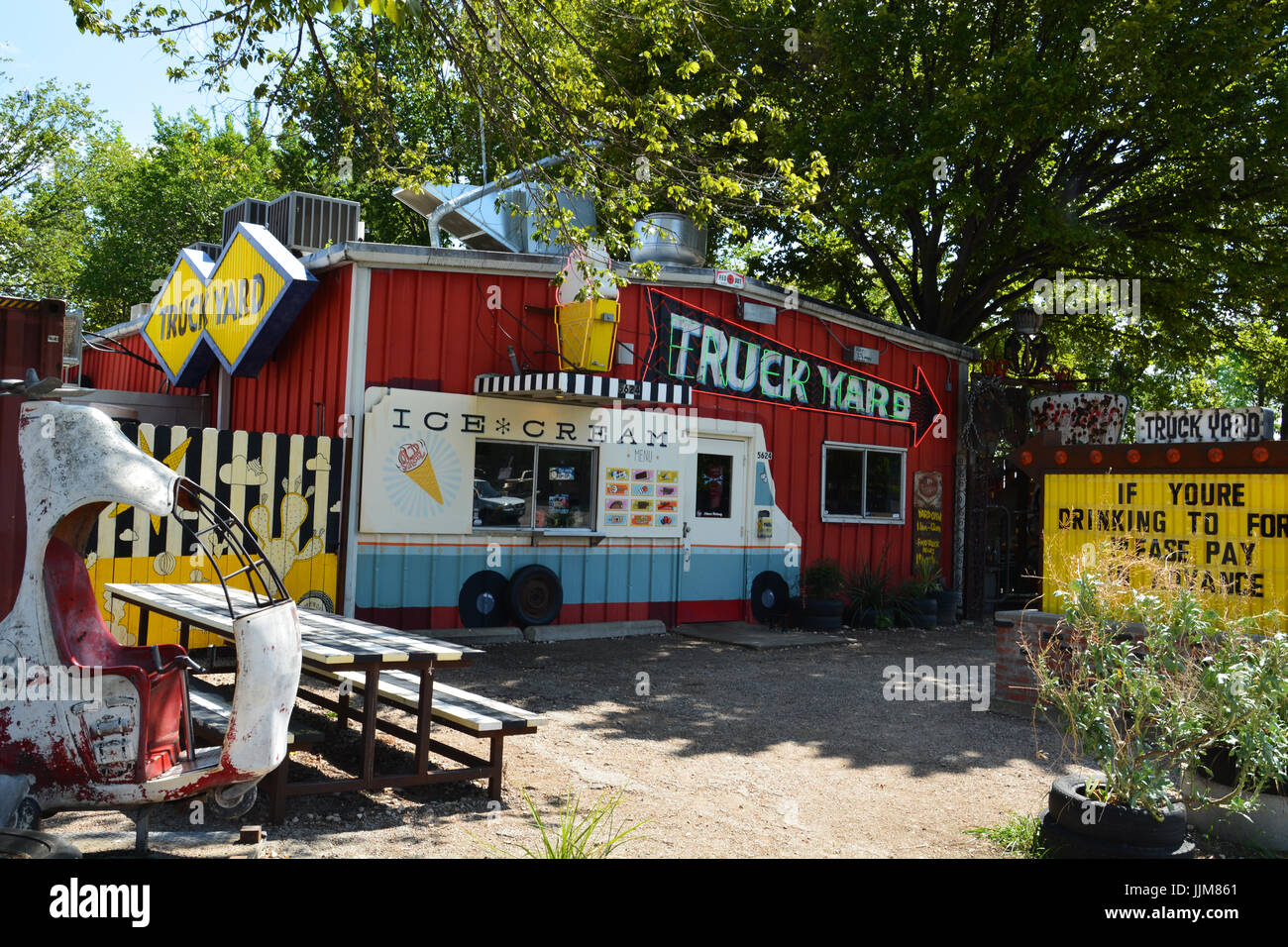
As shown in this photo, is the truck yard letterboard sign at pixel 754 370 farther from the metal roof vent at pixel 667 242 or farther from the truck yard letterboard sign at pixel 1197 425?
the truck yard letterboard sign at pixel 1197 425

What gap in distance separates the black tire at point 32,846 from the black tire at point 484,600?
22.2 feet

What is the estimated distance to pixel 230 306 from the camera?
453 inches

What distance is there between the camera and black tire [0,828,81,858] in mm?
3367

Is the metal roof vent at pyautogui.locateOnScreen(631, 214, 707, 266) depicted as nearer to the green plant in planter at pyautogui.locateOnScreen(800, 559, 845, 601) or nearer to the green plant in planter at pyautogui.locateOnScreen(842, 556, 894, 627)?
the green plant in planter at pyautogui.locateOnScreen(800, 559, 845, 601)

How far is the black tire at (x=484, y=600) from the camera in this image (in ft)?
33.7

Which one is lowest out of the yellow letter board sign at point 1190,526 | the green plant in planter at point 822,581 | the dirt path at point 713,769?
the dirt path at point 713,769

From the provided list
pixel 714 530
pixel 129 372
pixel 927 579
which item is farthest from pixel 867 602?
pixel 129 372

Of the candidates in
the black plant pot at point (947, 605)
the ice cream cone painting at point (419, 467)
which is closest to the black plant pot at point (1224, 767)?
A: the ice cream cone painting at point (419, 467)

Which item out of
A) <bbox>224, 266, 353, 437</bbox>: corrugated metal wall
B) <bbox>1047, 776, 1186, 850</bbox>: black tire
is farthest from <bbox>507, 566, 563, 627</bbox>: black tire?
<bbox>1047, 776, 1186, 850</bbox>: black tire

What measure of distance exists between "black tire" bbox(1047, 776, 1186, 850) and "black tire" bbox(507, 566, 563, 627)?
683 cm

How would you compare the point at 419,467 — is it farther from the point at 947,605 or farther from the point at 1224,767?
the point at 947,605

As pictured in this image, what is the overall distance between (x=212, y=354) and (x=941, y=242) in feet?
42.1

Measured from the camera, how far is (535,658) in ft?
31.8

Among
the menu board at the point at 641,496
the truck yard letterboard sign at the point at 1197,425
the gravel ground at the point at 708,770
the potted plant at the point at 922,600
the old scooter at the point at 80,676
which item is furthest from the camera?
the potted plant at the point at 922,600
